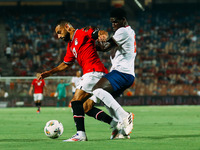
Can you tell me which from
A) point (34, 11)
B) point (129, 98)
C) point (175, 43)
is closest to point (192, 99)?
point (129, 98)

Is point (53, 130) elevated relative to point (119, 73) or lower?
lower

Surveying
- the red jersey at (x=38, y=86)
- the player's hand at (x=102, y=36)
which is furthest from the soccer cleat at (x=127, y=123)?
the red jersey at (x=38, y=86)

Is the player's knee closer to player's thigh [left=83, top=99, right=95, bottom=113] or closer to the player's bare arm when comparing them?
the player's bare arm

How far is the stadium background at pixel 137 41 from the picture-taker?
3062 centimetres

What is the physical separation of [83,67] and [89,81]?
0.38 m

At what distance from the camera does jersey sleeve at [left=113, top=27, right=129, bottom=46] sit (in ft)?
23.0

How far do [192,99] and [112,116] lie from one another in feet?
77.1

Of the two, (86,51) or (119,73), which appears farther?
(86,51)

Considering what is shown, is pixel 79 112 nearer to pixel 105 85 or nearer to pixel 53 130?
pixel 105 85

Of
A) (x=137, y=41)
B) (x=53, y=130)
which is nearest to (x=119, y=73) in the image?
(x=53, y=130)

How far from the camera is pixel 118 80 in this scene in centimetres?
712

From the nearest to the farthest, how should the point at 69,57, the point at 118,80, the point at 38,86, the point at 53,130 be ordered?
the point at 118,80
the point at 53,130
the point at 69,57
the point at 38,86

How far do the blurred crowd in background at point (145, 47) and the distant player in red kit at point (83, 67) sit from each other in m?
22.9

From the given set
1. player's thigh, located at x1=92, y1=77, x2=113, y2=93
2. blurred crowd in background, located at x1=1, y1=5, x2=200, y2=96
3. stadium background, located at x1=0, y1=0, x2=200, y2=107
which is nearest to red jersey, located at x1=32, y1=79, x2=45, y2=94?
stadium background, located at x1=0, y1=0, x2=200, y2=107
